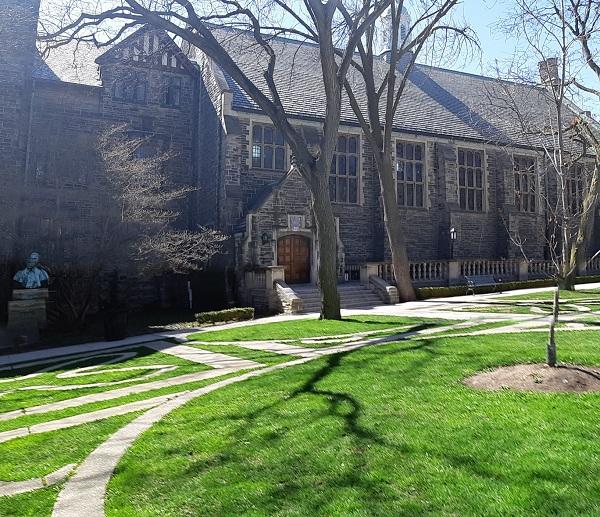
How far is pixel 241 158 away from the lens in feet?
70.5

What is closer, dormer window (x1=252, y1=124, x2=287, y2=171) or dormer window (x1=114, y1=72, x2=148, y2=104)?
dormer window (x1=252, y1=124, x2=287, y2=171)

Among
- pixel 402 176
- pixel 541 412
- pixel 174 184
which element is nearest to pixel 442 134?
pixel 402 176

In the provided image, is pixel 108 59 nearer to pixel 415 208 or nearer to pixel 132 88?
pixel 132 88

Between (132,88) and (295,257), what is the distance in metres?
10.7

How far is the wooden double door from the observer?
845 inches

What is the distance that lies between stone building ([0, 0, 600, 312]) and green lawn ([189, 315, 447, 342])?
19.5 ft

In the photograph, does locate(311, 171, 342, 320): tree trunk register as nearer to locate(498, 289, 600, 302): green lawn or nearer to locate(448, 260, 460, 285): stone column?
locate(498, 289, 600, 302): green lawn

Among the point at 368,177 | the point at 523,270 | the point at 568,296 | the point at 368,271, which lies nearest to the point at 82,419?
the point at 368,271

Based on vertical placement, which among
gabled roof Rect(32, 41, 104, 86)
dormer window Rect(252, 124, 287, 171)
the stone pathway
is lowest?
the stone pathway

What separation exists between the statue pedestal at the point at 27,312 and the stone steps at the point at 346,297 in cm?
821

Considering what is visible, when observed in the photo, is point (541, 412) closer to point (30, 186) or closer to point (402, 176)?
point (30, 186)

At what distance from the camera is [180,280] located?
Result: 73.0ft

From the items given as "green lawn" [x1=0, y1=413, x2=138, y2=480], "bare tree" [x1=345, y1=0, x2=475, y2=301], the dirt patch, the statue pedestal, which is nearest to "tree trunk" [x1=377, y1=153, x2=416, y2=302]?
"bare tree" [x1=345, y1=0, x2=475, y2=301]

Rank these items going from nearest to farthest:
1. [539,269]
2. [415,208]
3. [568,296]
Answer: [568,296], [415,208], [539,269]
